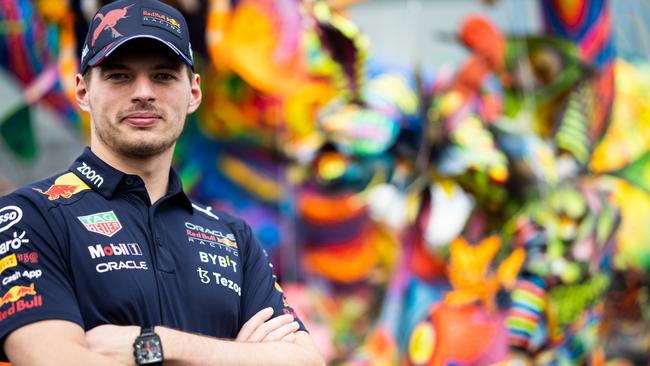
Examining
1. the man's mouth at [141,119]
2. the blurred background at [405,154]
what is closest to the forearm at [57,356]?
the man's mouth at [141,119]

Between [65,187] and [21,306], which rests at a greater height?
[65,187]

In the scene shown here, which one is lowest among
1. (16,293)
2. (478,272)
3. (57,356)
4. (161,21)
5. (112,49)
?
(57,356)

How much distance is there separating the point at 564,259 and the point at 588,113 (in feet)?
4.39

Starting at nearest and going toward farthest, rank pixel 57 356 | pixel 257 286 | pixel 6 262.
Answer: pixel 57 356
pixel 6 262
pixel 257 286

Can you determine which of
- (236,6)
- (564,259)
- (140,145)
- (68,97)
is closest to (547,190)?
(564,259)

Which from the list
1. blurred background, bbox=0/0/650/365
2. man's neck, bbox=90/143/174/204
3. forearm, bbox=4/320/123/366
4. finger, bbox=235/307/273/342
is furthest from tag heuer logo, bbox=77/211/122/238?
blurred background, bbox=0/0/650/365

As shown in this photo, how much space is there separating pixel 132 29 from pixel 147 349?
2.14 feet

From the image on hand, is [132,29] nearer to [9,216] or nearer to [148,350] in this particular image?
[9,216]

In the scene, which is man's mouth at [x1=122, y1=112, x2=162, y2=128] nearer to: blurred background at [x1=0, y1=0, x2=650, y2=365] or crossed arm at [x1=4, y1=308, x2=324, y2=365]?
crossed arm at [x1=4, y1=308, x2=324, y2=365]

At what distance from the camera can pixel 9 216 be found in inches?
80.5

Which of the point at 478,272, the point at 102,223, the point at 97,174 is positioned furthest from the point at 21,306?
the point at 478,272

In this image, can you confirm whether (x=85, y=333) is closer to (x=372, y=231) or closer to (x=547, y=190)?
(x=372, y=231)

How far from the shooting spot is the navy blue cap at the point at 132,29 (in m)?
2.15

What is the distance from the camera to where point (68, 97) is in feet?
21.3
